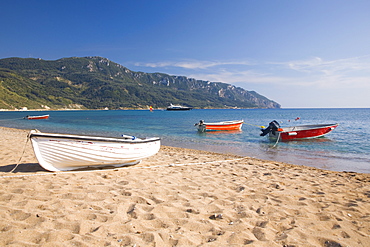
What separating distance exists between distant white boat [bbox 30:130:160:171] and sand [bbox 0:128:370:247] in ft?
1.32

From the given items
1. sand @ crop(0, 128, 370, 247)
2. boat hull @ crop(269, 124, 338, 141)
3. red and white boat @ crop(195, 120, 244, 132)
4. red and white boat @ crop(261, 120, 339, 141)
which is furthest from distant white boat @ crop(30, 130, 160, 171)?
red and white boat @ crop(195, 120, 244, 132)

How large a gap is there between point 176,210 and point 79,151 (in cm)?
420

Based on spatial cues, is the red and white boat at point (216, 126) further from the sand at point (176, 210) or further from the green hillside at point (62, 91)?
the green hillside at point (62, 91)

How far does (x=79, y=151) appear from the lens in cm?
704

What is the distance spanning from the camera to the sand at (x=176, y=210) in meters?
3.27

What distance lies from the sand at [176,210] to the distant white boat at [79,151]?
1.32 feet

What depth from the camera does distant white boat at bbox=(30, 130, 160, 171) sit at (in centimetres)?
661

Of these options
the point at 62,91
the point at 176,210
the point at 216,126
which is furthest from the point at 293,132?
the point at 62,91

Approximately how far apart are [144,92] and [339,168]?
19024cm

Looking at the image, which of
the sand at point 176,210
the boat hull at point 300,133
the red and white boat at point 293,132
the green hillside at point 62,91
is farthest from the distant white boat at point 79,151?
the green hillside at point 62,91

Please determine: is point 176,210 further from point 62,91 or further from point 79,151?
point 62,91

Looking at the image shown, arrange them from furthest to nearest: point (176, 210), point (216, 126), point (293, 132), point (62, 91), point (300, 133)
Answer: point (62, 91), point (216, 126), point (300, 133), point (293, 132), point (176, 210)

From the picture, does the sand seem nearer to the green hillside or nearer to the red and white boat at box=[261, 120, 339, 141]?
the red and white boat at box=[261, 120, 339, 141]

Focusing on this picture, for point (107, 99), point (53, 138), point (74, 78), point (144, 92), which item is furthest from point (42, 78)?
point (53, 138)
